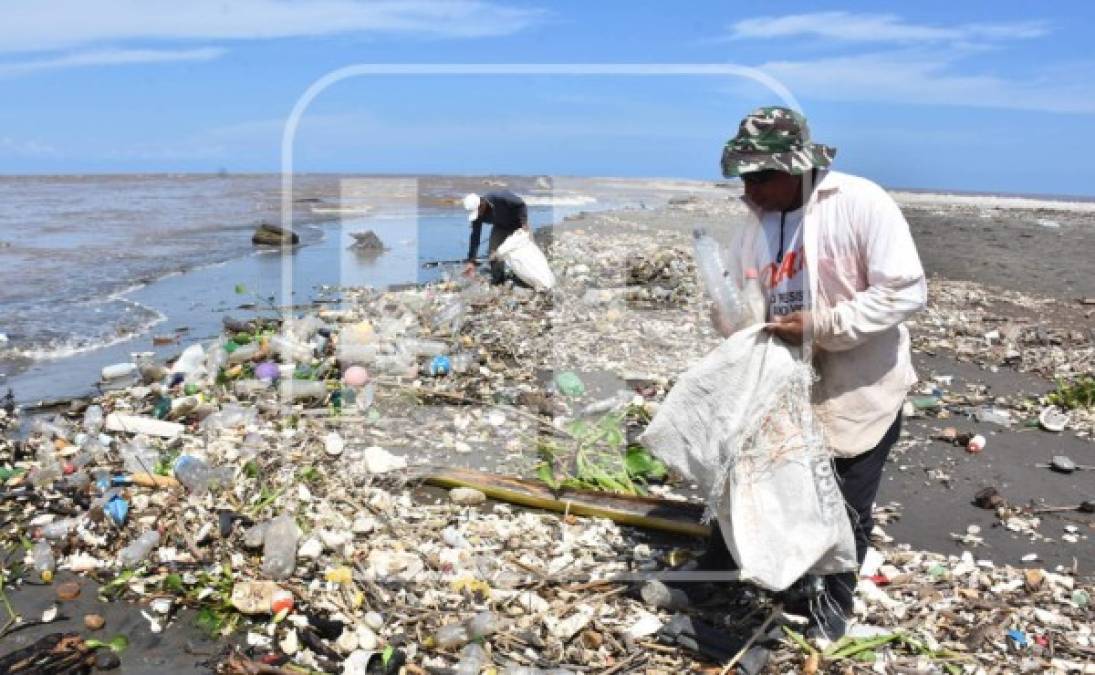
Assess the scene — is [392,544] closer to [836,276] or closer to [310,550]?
[310,550]

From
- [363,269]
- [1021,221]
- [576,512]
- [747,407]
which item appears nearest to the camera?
[747,407]

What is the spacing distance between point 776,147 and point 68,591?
353 cm

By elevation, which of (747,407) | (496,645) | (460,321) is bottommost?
(496,645)

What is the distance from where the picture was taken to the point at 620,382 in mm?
6762

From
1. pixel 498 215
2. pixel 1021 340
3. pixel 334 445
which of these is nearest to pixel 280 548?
pixel 334 445

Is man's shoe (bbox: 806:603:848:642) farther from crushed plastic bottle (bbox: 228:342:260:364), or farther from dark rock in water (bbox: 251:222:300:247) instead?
dark rock in water (bbox: 251:222:300:247)

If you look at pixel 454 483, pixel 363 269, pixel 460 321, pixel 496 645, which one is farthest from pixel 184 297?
pixel 496 645

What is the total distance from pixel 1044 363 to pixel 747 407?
21.0 ft

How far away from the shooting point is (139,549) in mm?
3902

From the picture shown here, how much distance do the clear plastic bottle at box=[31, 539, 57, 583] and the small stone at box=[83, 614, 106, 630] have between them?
475 millimetres

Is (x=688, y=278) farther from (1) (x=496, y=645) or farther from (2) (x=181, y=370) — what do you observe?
(1) (x=496, y=645)

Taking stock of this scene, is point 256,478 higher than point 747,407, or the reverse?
point 747,407

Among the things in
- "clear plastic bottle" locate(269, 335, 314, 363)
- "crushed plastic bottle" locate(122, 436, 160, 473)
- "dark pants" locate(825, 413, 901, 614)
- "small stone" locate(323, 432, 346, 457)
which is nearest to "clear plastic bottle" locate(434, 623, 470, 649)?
"dark pants" locate(825, 413, 901, 614)

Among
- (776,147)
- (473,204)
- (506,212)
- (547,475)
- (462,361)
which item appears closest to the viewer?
(776,147)
